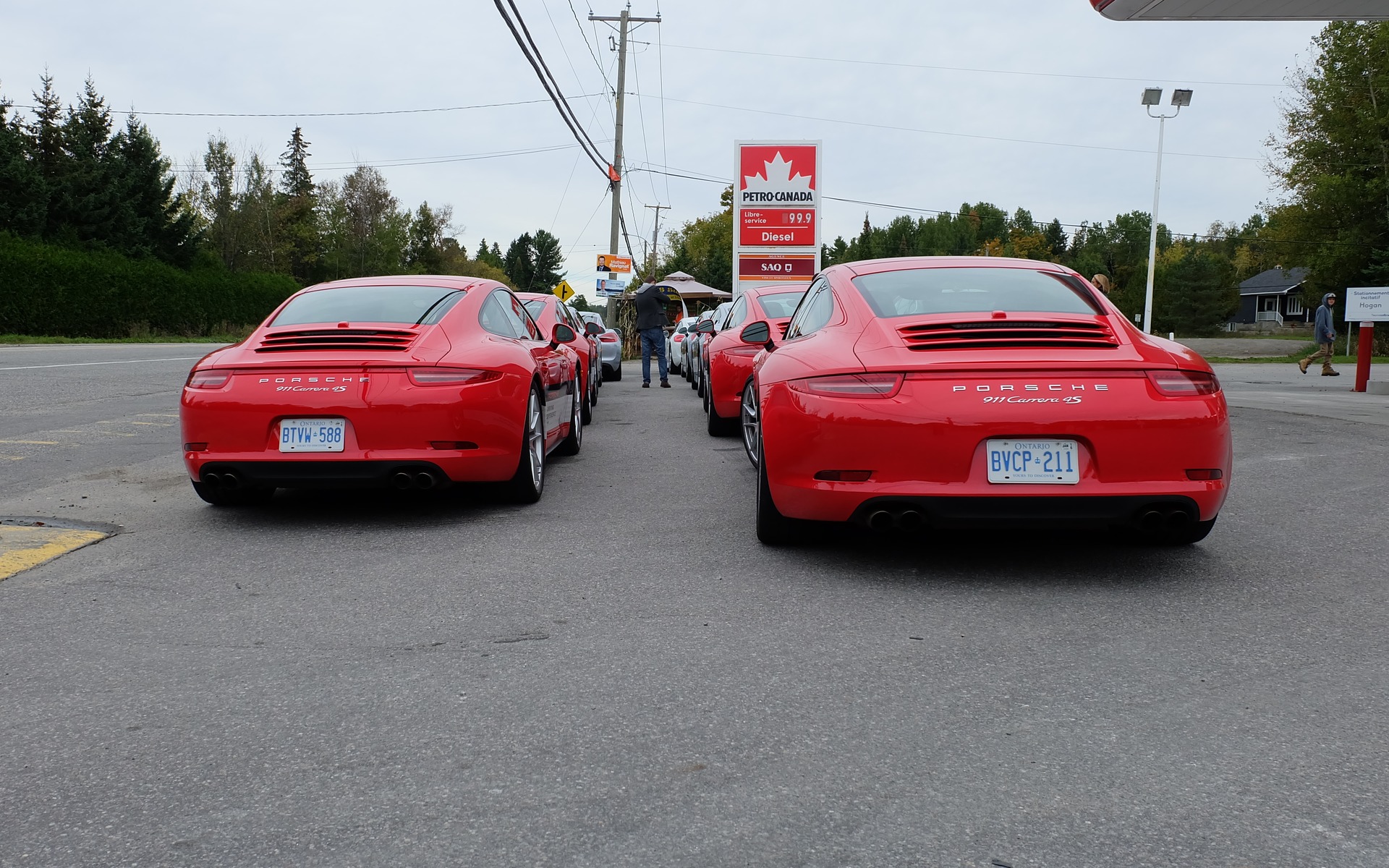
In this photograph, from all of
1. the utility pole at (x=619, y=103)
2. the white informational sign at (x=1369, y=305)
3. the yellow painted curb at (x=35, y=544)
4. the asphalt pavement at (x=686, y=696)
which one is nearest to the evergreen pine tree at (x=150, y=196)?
the utility pole at (x=619, y=103)

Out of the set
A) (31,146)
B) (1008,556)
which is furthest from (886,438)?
(31,146)

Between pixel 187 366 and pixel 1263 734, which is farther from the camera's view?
pixel 187 366

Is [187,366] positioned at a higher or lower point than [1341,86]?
lower

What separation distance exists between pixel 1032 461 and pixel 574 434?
494cm

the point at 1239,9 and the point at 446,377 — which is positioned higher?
the point at 1239,9

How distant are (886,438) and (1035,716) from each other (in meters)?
1.54

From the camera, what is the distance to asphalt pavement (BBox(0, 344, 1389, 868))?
7.33 feet

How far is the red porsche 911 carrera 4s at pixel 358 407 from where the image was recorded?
17.6ft

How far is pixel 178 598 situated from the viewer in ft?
13.5

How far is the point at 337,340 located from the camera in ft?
18.7

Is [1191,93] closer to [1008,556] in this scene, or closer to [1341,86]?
[1341,86]

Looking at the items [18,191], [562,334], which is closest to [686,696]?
[562,334]

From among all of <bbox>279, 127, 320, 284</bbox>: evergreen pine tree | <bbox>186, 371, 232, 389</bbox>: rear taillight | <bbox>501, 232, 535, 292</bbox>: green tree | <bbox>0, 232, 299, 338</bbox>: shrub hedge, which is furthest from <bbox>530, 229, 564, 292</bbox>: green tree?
<bbox>186, 371, 232, 389</bbox>: rear taillight

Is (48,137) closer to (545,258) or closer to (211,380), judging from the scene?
(211,380)
